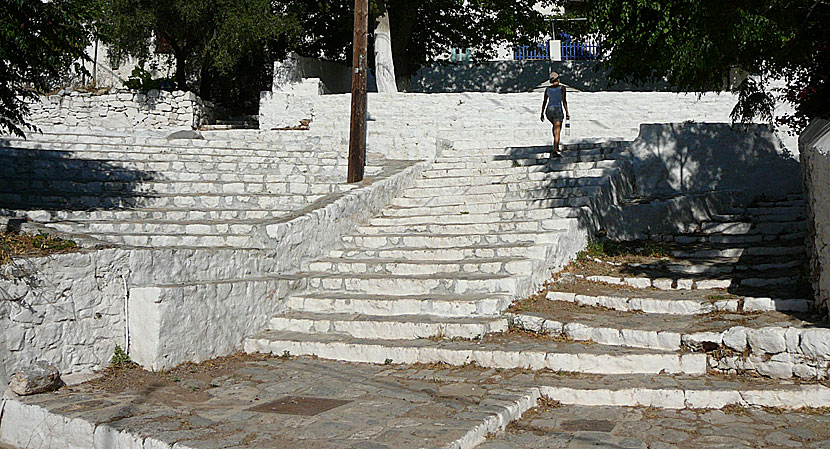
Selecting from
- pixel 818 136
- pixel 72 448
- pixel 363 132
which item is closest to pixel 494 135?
pixel 363 132

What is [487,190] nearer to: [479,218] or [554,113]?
[479,218]

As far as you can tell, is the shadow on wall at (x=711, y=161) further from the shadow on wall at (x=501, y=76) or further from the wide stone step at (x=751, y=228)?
the shadow on wall at (x=501, y=76)

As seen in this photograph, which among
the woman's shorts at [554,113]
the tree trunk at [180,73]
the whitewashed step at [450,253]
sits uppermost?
the tree trunk at [180,73]

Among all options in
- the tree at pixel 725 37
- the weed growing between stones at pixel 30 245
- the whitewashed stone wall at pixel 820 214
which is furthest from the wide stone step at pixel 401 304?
the tree at pixel 725 37

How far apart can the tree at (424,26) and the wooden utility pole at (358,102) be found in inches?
255

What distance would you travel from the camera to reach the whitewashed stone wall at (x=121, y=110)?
1692 centimetres

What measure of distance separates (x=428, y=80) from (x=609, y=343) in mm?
17648

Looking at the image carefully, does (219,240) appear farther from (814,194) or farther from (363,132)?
(814,194)

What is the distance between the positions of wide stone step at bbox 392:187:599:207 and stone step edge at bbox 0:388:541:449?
17.0 ft

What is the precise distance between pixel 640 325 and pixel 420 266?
264 cm

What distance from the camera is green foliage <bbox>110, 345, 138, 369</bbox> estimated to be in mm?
6273

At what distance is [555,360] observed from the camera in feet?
19.7

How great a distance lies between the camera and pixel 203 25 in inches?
658

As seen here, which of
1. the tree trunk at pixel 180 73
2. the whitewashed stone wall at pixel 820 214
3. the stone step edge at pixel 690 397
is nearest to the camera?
the stone step edge at pixel 690 397
